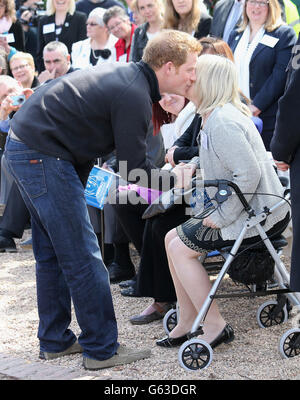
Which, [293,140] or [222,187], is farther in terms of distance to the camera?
[222,187]

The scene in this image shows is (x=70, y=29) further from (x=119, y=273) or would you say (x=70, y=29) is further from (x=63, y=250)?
(x=63, y=250)

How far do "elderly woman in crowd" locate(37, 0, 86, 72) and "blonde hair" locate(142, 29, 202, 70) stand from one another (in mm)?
5963

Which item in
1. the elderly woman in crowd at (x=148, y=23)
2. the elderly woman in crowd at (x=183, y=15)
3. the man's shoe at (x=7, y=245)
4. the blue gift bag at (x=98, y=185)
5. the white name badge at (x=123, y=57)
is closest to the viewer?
the blue gift bag at (x=98, y=185)

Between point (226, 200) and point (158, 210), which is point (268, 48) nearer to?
point (158, 210)

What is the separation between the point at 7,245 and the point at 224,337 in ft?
12.1

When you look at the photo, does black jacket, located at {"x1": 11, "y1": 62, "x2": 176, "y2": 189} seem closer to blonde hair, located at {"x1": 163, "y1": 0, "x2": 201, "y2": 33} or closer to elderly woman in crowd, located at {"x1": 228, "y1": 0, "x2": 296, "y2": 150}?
elderly woman in crowd, located at {"x1": 228, "y1": 0, "x2": 296, "y2": 150}

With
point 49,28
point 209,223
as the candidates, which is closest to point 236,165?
point 209,223

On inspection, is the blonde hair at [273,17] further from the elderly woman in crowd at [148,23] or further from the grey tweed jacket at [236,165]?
the grey tweed jacket at [236,165]

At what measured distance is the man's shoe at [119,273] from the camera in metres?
5.95

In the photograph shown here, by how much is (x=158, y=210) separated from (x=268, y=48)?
2.24m

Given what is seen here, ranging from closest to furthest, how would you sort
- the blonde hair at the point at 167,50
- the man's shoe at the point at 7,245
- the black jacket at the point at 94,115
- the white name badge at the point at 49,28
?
1. the black jacket at the point at 94,115
2. the blonde hair at the point at 167,50
3. the man's shoe at the point at 7,245
4. the white name badge at the point at 49,28

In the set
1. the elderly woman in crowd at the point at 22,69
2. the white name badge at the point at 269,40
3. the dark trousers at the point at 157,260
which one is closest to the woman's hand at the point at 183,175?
the dark trousers at the point at 157,260

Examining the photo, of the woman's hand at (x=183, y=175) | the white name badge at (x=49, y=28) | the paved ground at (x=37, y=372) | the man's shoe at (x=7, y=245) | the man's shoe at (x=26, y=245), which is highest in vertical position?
the woman's hand at (x=183, y=175)

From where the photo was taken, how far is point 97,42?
340 inches
